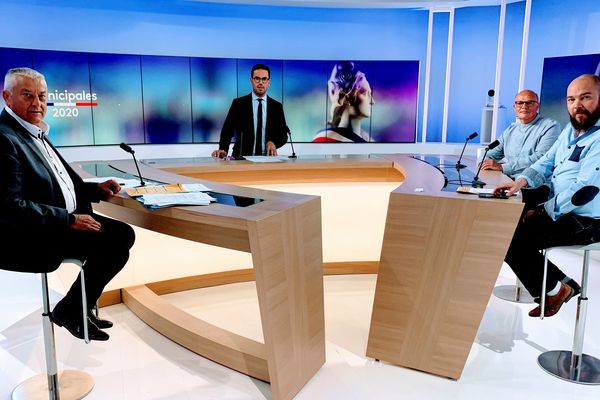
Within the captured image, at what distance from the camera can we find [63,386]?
2283mm

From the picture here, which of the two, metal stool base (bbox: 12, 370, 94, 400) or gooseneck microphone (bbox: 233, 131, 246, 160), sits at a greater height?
gooseneck microphone (bbox: 233, 131, 246, 160)

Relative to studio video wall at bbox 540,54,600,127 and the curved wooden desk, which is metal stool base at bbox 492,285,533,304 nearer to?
the curved wooden desk

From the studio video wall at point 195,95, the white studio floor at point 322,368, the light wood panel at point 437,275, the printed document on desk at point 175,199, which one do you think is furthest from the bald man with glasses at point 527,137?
the studio video wall at point 195,95

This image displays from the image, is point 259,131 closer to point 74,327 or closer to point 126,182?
point 126,182

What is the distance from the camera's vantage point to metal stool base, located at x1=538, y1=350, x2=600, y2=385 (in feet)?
7.78

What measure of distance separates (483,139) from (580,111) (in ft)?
12.7

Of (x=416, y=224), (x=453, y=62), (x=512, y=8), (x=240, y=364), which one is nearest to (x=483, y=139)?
(x=453, y=62)

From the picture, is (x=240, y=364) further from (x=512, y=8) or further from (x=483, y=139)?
(x=512, y=8)

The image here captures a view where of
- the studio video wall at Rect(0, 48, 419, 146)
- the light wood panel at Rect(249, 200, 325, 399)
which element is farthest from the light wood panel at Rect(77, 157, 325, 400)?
the studio video wall at Rect(0, 48, 419, 146)

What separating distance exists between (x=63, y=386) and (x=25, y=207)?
91cm

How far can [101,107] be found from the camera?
220 inches

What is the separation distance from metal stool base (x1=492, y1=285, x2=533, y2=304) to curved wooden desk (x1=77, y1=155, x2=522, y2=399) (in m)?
1.27

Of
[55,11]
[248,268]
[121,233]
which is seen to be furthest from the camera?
[55,11]

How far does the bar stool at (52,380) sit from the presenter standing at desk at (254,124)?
2256mm
